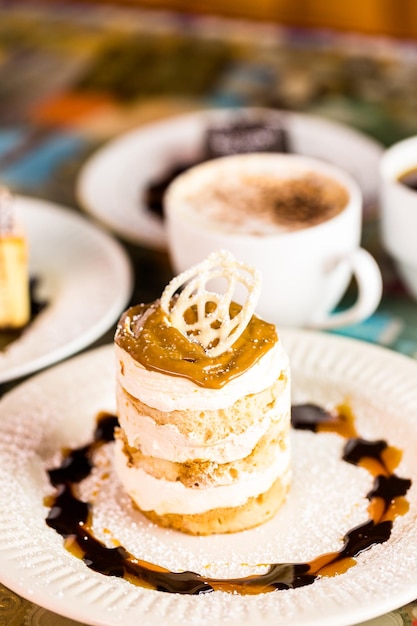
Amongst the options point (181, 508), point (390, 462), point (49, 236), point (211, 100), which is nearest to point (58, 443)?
point (181, 508)

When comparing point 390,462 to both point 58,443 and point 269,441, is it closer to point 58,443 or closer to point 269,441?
point 269,441

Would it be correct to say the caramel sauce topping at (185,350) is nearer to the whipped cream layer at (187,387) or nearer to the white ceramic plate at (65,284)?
the whipped cream layer at (187,387)

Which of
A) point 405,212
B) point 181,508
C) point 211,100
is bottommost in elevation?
point 211,100

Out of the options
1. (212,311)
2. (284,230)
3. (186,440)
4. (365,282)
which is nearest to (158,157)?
(284,230)

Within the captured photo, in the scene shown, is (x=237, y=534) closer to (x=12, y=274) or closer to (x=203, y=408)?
(x=203, y=408)

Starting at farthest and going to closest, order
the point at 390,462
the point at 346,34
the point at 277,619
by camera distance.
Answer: the point at 346,34 < the point at 390,462 < the point at 277,619

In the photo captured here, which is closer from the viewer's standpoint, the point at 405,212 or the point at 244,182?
the point at 405,212
